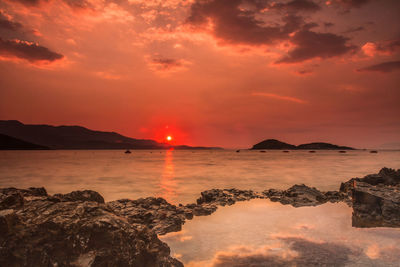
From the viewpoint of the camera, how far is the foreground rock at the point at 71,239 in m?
3.51

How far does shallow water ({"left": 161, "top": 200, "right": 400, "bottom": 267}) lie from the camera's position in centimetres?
486

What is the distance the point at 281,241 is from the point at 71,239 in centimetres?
449

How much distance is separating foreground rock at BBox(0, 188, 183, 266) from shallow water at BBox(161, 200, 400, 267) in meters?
1.42

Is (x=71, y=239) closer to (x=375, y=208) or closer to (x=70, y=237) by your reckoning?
(x=70, y=237)

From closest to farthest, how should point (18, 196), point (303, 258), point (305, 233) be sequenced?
point (18, 196)
point (303, 258)
point (305, 233)

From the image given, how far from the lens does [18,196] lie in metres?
4.46

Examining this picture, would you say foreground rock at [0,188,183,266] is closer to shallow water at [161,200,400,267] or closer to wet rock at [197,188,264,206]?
shallow water at [161,200,400,267]

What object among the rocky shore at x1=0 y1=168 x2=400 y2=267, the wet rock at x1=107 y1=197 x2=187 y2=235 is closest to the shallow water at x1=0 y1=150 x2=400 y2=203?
the wet rock at x1=107 y1=197 x2=187 y2=235

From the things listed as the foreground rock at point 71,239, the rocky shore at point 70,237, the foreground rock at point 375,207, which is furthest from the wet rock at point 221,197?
the foreground rock at point 71,239

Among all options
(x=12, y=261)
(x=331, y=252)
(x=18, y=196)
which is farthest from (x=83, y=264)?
(x=331, y=252)

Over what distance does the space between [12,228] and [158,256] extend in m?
2.18

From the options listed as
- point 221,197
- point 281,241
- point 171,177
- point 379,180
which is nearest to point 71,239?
point 281,241

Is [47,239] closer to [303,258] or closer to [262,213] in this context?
[303,258]

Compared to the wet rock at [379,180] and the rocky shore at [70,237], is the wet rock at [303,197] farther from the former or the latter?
the rocky shore at [70,237]
